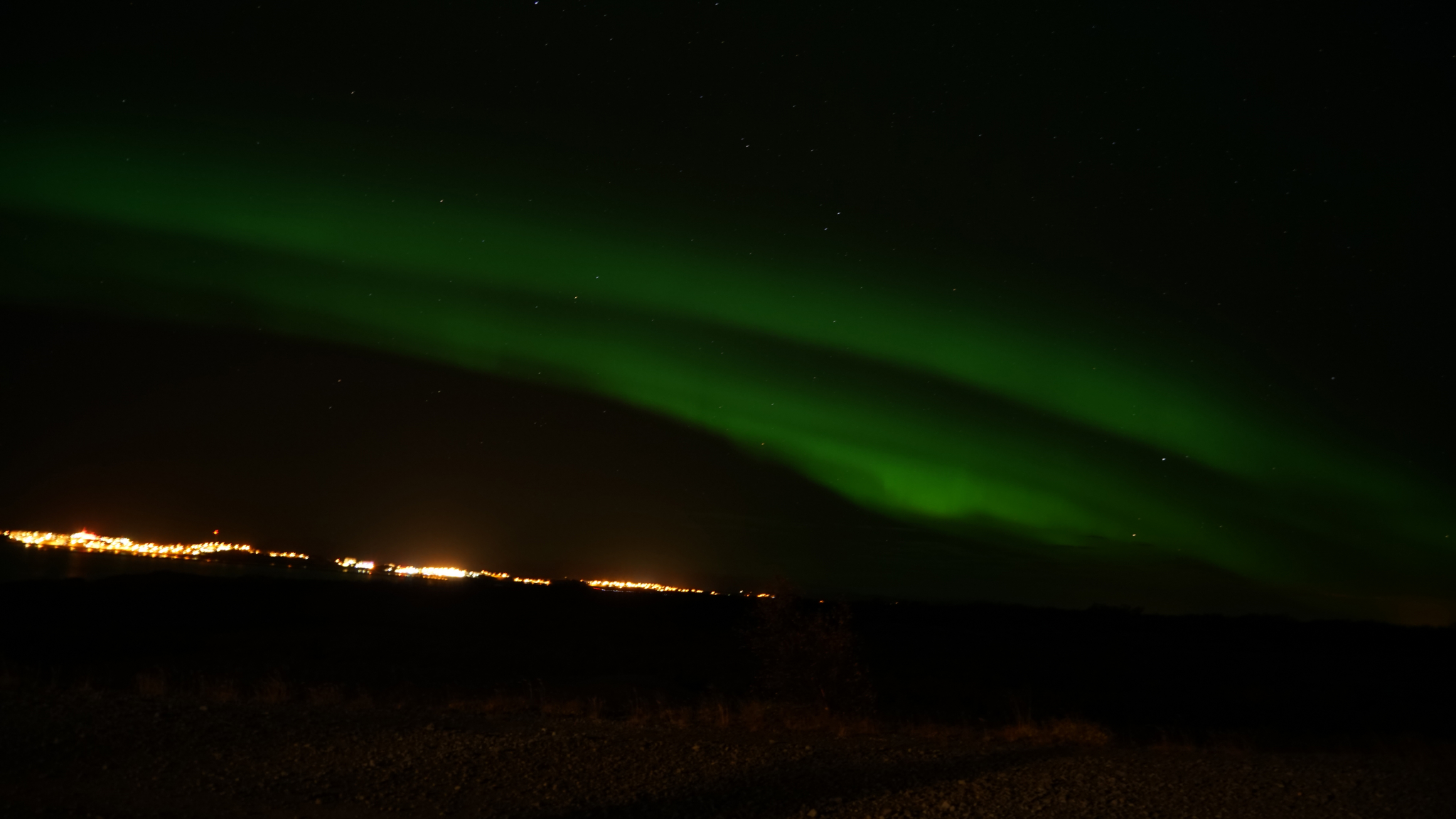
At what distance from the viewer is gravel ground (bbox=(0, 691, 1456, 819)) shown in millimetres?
9719

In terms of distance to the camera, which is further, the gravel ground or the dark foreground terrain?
the dark foreground terrain

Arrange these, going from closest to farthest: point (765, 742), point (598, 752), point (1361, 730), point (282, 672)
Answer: point (598, 752) < point (765, 742) < point (1361, 730) < point (282, 672)

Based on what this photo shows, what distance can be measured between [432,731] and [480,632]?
4983 cm

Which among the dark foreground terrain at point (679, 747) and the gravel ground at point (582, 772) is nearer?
the gravel ground at point (582, 772)

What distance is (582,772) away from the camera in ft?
36.2

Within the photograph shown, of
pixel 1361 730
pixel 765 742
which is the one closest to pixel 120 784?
pixel 765 742

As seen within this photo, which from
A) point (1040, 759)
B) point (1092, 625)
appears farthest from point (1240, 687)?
point (1092, 625)

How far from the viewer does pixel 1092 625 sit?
9550 centimetres

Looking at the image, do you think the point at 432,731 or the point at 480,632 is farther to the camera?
the point at 480,632

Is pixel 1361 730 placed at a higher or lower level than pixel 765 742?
lower

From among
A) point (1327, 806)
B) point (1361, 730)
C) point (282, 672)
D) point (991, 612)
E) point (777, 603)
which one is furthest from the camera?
point (991, 612)

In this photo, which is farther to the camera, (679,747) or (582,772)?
(679,747)

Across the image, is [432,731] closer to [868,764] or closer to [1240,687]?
[868,764]

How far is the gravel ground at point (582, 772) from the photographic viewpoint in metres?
9.72
